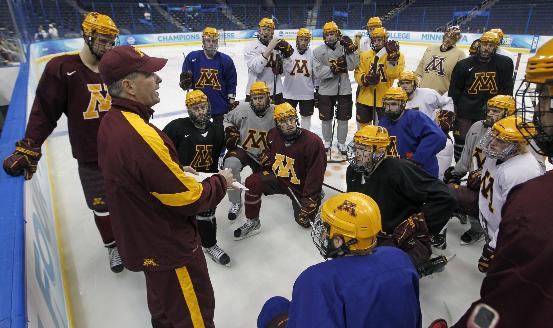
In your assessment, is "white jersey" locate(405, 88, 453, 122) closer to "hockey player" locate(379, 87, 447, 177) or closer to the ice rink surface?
"hockey player" locate(379, 87, 447, 177)

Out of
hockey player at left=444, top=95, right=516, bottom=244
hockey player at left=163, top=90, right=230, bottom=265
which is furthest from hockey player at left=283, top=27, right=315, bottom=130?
hockey player at left=444, top=95, right=516, bottom=244

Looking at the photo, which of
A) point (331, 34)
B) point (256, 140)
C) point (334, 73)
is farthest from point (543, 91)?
point (331, 34)

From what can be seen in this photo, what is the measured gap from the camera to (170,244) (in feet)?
4.62

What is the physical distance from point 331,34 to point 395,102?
174 cm

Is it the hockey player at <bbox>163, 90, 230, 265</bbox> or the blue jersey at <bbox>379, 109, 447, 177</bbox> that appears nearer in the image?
the blue jersey at <bbox>379, 109, 447, 177</bbox>

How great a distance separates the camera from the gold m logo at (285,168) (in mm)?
2793

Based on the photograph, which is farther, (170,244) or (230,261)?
(230,261)

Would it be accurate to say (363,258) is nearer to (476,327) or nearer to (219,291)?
(476,327)

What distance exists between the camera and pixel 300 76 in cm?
425

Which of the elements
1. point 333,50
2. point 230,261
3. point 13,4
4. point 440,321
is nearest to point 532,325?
point 440,321

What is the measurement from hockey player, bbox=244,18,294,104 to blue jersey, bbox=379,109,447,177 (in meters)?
1.67

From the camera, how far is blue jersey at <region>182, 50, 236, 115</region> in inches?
148

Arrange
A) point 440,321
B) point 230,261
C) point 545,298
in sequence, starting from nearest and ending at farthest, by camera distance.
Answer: point 545,298 → point 440,321 → point 230,261

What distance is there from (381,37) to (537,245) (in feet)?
11.7
